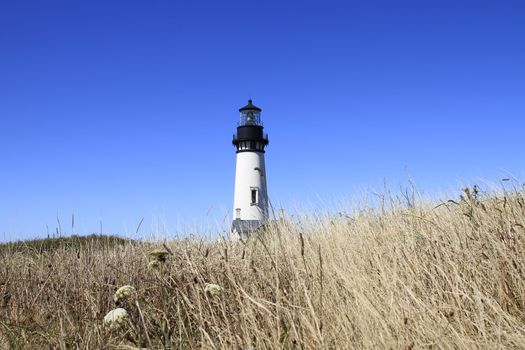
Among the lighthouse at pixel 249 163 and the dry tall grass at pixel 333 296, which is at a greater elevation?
the lighthouse at pixel 249 163

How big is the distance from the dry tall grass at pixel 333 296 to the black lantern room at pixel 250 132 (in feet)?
85.2

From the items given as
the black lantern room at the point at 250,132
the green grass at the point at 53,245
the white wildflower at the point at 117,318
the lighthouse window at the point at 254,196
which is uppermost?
the black lantern room at the point at 250,132

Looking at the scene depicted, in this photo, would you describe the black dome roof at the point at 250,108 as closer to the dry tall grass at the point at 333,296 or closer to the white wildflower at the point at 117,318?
the dry tall grass at the point at 333,296

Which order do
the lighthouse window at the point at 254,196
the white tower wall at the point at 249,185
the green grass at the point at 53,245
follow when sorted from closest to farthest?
1. the green grass at the point at 53,245
2. the white tower wall at the point at 249,185
3. the lighthouse window at the point at 254,196

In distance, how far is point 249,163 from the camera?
102 ft

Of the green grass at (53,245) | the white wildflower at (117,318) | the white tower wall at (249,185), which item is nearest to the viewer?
the white wildflower at (117,318)

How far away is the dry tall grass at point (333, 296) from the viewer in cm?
248

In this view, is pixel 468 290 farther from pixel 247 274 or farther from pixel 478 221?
pixel 247 274

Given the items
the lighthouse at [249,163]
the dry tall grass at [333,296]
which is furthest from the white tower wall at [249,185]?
the dry tall grass at [333,296]

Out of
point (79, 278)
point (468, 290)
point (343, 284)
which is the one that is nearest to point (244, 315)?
point (343, 284)

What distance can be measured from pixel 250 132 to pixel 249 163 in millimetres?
2160

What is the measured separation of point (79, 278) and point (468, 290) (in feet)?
13.1

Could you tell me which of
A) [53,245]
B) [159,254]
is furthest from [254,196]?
[159,254]

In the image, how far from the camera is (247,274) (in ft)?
12.8
